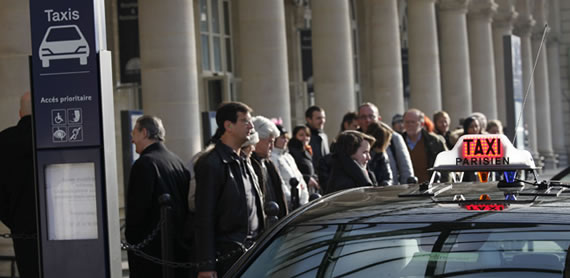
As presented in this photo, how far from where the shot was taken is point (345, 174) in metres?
9.45

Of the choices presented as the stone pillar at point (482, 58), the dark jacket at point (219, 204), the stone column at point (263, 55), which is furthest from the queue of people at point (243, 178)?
the stone pillar at point (482, 58)

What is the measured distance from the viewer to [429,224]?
4.06m

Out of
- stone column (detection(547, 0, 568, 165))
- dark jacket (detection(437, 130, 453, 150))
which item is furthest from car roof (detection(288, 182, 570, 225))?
stone column (detection(547, 0, 568, 165))

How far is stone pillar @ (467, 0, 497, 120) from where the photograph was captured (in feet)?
110

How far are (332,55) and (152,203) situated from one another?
13222 millimetres

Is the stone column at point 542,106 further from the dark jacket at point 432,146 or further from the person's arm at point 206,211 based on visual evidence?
the person's arm at point 206,211

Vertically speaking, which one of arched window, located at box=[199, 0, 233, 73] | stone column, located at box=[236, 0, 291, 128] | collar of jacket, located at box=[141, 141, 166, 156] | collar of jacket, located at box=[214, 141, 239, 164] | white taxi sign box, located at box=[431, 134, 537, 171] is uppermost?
arched window, located at box=[199, 0, 233, 73]

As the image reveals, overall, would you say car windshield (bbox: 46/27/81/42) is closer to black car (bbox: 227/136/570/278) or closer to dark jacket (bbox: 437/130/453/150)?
black car (bbox: 227/136/570/278)

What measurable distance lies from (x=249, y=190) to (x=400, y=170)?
4.47 m

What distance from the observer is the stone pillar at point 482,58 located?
33.5 m

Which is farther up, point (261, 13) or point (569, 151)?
point (261, 13)

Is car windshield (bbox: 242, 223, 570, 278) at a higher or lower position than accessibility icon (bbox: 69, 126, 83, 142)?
lower

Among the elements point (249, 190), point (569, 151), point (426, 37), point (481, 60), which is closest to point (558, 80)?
point (569, 151)

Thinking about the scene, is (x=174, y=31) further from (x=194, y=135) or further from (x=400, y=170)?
(x=400, y=170)
